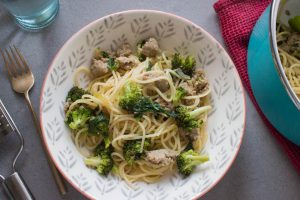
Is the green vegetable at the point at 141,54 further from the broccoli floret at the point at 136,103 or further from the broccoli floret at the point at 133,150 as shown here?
the broccoli floret at the point at 133,150

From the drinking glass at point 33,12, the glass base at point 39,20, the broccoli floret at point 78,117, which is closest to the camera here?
the broccoli floret at point 78,117

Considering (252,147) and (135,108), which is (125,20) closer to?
(135,108)

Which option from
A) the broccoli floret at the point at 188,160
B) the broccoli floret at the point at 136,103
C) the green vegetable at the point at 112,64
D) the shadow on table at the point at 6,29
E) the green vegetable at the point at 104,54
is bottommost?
the broccoli floret at the point at 188,160

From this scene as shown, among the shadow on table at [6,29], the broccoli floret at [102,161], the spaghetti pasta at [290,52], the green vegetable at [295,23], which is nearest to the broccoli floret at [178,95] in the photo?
the broccoli floret at [102,161]

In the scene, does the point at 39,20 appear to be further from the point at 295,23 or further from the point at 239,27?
the point at 295,23

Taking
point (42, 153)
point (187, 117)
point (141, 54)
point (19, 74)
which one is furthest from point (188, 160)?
point (19, 74)

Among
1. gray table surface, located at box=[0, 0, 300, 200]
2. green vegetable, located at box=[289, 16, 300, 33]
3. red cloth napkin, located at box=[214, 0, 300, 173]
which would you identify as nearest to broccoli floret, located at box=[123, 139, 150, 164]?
gray table surface, located at box=[0, 0, 300, 200]

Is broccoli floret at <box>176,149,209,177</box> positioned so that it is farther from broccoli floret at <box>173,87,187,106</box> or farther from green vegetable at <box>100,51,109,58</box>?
green vegetable at <box>100,51,109,58</box>
